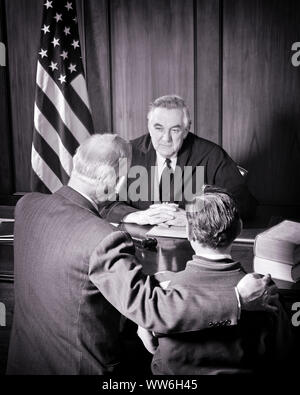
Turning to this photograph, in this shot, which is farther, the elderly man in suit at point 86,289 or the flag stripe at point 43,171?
the flag stripe at point 43,171

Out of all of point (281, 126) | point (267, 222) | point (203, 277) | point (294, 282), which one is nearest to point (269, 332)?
point (203, 277)

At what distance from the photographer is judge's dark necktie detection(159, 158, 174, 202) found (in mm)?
3172

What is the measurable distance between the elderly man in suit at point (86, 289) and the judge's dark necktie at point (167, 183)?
158 centimetres

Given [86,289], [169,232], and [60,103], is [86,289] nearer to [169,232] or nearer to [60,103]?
[169,232]

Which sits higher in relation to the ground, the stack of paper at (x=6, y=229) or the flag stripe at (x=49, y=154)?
the flag stripe at (x=49, y=154)

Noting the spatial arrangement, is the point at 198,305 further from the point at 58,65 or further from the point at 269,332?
the point at 58,65

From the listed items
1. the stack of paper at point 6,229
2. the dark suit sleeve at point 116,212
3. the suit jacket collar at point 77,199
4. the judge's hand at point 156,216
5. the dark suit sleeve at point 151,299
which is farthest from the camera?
the dark suit sleeve at point 116,212

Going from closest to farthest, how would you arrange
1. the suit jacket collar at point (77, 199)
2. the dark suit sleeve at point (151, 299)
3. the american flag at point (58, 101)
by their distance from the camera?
the dark suit sleeve at point (151, 299), the suit jacket collar at point (77, 199), the american flag at point (58, 101)

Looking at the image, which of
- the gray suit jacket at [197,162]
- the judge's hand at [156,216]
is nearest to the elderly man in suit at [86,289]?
the judge's hand at [156,216]

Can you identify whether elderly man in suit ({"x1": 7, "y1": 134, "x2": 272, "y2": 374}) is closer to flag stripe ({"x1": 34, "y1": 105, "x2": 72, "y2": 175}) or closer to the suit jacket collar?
the suit jacket collar

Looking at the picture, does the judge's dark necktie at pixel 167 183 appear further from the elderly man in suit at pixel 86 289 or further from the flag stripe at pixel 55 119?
the elderly man in suit at pixel 86 289

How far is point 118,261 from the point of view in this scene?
1.38 metres

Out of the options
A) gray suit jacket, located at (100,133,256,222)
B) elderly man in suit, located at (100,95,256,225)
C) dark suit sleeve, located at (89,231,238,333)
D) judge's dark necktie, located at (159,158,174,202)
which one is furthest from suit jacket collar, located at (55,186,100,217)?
judge's dark necktie, located at (159,158,174,202)

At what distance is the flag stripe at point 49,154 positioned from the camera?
4051 mm
